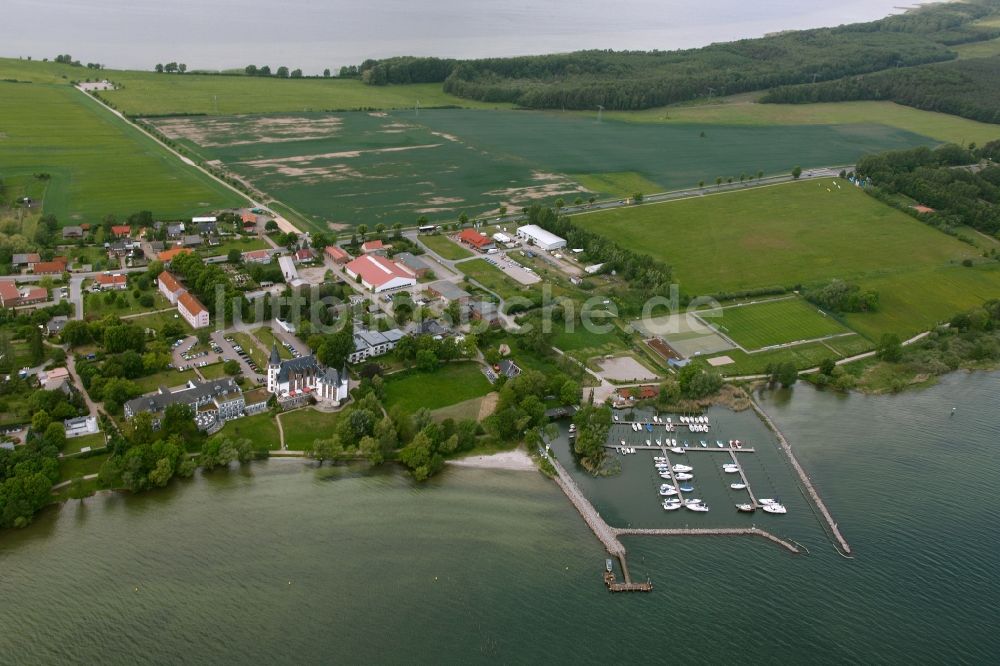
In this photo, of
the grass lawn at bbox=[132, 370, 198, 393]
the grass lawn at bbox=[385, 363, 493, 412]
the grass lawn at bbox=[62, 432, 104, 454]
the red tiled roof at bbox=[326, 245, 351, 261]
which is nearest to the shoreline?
the grass lawn at bbox=[385, 363, 493, 412]

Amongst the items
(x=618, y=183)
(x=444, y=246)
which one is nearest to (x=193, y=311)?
(x=444, y=246)

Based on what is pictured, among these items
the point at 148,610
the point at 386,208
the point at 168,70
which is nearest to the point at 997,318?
the point at 386,208

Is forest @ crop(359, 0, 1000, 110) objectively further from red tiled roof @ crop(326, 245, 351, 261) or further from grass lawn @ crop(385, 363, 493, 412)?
grass lawn @ crop(385, 363, 493, 412)

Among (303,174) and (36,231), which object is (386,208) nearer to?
(303,174)

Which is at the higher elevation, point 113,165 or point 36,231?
point 113,165

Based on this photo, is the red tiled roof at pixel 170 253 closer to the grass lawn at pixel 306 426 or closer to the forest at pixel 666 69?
the grass lawn at pixel 306 426
